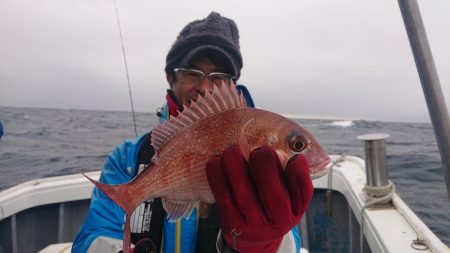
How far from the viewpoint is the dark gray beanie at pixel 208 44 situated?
2666 mm

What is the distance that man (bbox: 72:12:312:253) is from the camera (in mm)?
1553

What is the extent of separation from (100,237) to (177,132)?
115cm

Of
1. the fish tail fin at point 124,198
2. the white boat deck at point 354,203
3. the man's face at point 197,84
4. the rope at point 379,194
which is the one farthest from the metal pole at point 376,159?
the fish tail fin at point 124,198

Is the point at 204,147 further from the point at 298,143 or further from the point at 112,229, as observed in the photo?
the point at 112,229

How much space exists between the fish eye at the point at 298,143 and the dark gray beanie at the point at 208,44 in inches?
48.8

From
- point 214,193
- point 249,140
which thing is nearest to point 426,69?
point 249,140

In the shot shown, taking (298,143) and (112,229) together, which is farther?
(112,229)

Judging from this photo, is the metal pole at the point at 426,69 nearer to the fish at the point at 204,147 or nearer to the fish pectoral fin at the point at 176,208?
the fish at the point at 204,147

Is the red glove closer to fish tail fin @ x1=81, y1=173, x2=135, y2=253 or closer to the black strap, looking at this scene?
fish tail fin @ x1=81, y1=173, x2=135, y2=253

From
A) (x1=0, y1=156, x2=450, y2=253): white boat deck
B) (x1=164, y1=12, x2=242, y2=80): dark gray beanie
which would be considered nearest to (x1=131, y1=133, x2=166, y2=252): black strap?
(x1=164, y1=12, x2=242, y2=80): dark gray beanie

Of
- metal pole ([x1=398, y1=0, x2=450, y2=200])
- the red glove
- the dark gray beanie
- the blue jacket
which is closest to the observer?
metal pole ([x1=398, y1=0, x2=450, y2=200])

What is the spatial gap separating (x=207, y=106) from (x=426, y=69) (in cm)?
102

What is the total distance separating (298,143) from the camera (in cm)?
163

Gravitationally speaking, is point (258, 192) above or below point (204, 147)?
below
